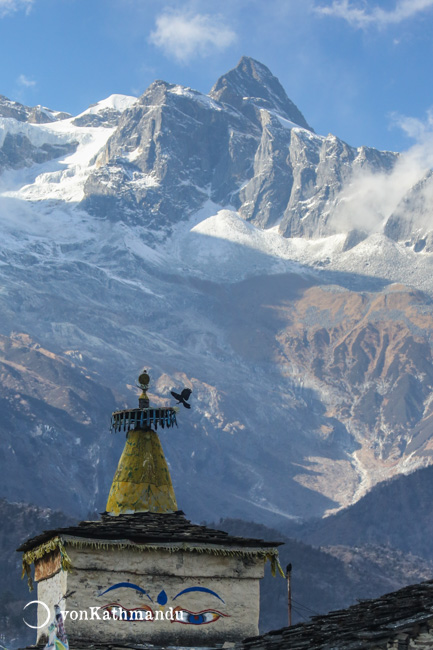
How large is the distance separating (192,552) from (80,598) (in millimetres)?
1905

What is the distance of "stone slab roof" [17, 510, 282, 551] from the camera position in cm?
1920

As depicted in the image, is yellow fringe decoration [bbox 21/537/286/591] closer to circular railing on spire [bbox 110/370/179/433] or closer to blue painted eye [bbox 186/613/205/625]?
blue painted eye [bbox 186/613/205/625]

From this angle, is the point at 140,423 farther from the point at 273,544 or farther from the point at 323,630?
the point at 323,630

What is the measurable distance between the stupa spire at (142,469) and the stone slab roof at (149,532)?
514 millimetres

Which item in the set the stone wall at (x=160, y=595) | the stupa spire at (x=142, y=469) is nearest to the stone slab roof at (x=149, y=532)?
the stone wall at (x=160, y=595)

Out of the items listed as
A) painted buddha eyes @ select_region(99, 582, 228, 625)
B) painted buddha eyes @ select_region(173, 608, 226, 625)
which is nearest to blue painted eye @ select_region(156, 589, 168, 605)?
→ painted buddha eyes @ select_region(99, 582, 228, 625)

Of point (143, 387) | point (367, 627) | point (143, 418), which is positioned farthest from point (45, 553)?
point (367, 627)

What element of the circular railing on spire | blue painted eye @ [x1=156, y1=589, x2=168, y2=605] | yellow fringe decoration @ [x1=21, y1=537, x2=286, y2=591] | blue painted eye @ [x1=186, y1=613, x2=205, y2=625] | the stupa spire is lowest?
blue painted eye @ [x1=186, y1=613, x2=205, y2=625]

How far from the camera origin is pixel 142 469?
71.2 ft

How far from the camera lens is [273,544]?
20.1m

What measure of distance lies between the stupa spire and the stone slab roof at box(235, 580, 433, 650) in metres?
3.59

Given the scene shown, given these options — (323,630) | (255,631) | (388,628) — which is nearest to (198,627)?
(255,631)

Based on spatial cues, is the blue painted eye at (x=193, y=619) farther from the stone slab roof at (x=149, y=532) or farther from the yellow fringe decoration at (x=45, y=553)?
the yellow fringe decoration at (x=45, y=553)

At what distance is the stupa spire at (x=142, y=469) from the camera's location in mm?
21422
